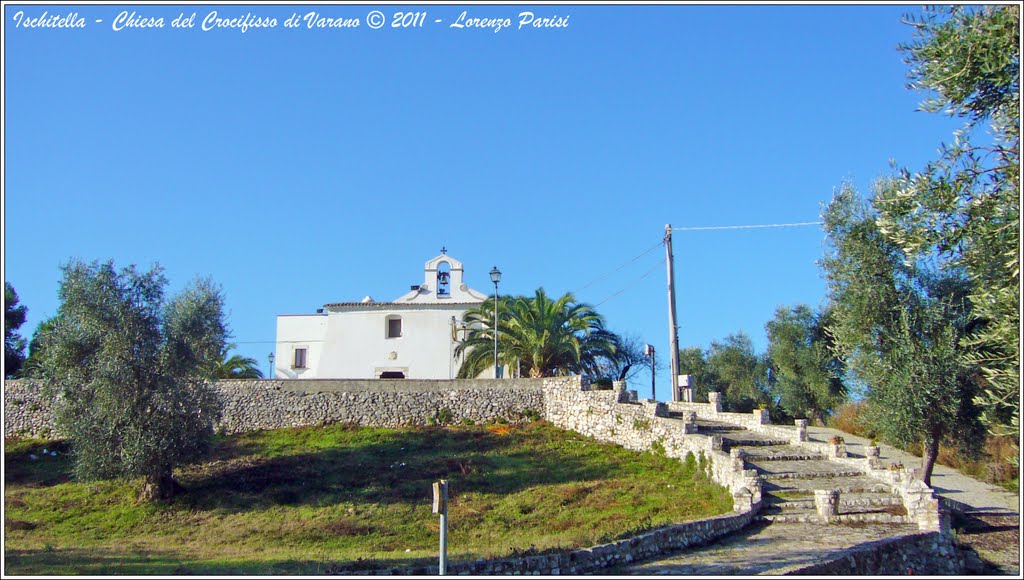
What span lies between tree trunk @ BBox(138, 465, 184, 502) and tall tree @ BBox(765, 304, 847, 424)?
22103 millimetres

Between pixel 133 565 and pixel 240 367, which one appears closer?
pixel 133 565

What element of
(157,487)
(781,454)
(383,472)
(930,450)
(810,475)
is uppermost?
(930,450)

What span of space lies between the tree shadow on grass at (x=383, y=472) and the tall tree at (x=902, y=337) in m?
7.27

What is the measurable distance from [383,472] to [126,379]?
7360 millimetres

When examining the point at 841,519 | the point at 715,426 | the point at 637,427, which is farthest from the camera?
the point at 715,426

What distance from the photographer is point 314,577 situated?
1086 cm

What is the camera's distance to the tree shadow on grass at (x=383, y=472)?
21906mm

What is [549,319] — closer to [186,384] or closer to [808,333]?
[808,333]

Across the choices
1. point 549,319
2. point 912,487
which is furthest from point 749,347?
point 912,487

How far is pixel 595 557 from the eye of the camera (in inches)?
477

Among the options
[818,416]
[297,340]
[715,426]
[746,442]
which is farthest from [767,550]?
[297,340]

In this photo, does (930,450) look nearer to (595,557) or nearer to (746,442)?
(746,442)

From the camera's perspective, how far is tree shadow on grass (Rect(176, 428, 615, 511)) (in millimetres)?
21906

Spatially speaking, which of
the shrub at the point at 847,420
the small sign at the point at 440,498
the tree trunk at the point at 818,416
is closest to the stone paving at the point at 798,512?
the small sign at the point at 440,498
